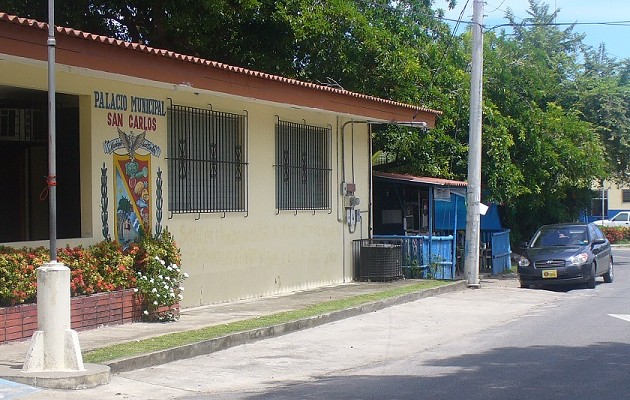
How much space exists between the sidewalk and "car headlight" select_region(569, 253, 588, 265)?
288 centimetres

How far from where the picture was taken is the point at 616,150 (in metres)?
30.3

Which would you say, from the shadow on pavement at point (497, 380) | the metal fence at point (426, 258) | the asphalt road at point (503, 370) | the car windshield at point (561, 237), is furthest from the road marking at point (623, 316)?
the metal fence at point (426, 258)

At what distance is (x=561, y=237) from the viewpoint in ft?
69.3

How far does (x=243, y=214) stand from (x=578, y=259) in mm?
8304

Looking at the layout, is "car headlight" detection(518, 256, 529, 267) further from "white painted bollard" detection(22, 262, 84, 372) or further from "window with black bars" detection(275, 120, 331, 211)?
"white painted bollard" detection(22, 262, 84, 372)

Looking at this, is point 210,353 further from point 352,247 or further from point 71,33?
point 352,247

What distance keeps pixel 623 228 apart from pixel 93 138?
41926 millimetres

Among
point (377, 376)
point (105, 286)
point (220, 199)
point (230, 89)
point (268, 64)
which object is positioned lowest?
point (377, 376)

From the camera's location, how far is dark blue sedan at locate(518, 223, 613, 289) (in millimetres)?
19797

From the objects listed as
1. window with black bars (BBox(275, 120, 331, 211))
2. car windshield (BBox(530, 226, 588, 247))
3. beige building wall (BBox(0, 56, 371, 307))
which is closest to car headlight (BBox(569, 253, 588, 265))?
car windshield (BBox(530, 226, 588, 247))

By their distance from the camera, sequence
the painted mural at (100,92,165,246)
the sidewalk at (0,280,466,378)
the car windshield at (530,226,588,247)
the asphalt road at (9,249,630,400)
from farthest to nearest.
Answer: the car windshield at (530,226,588,247)
the painted mural at (100,92,165,246)
the sidewalk at (0,280,466,378)
the asphalt road at (9,249,630,400)

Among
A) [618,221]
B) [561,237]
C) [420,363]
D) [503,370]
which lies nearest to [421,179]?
[561,237]

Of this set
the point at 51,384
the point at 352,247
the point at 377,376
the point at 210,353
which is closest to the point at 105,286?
the point at 210,353

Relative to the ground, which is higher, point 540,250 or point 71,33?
point 71,33
